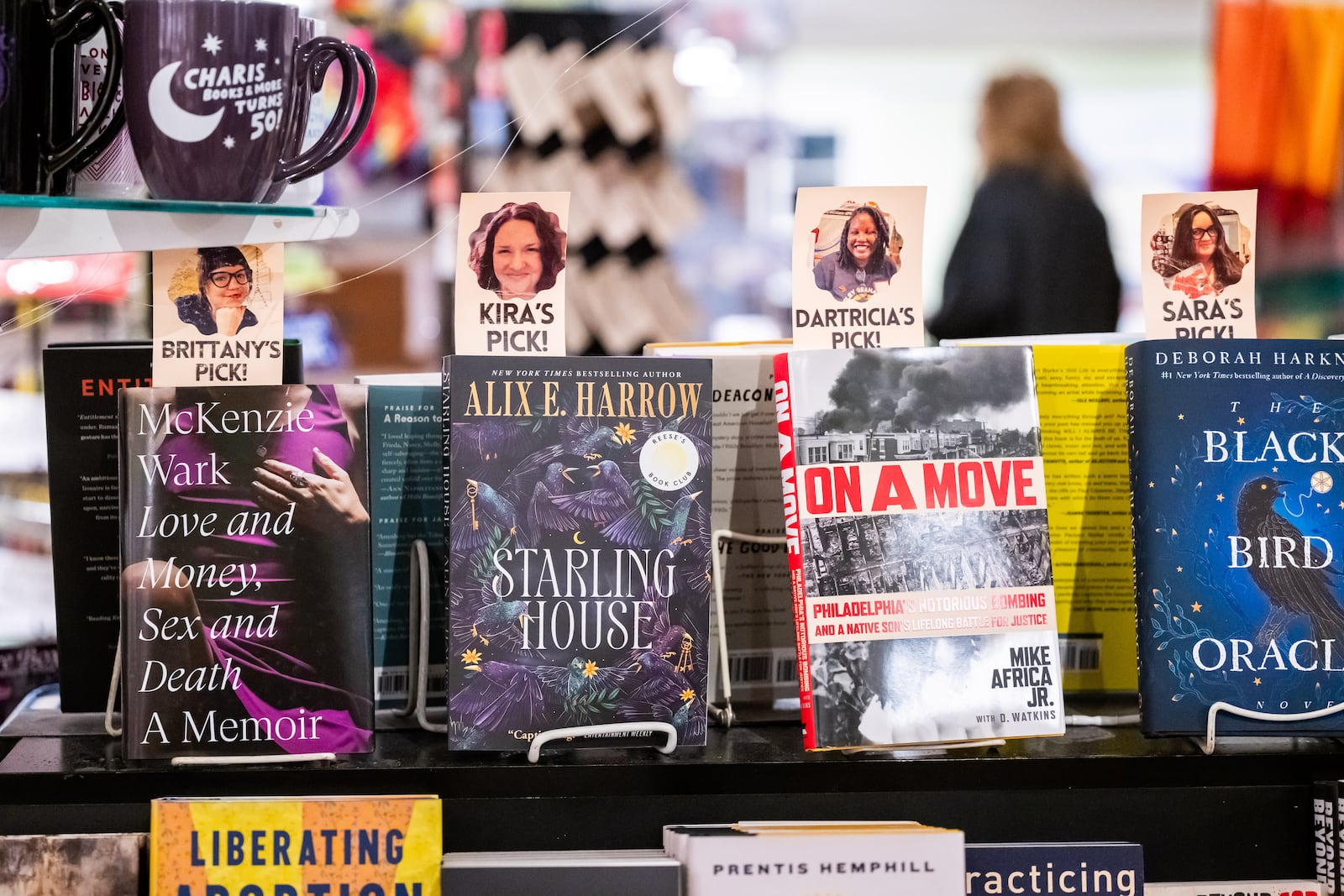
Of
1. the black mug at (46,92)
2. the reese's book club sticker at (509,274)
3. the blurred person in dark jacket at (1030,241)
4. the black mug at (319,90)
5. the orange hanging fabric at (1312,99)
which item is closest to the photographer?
the black mug at (46,92)

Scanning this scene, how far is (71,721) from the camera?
115 cm

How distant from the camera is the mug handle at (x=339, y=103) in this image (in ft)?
3.19

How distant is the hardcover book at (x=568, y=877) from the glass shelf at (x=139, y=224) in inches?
21.2

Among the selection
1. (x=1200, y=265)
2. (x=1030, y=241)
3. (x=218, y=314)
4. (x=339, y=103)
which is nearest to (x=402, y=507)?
(x=218, y=314)

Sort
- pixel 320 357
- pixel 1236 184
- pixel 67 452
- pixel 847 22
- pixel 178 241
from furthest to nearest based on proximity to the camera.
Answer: pixel 847 22, pixel 1236 184, pixel 320 357, pixel 67 452, pixel 178 241

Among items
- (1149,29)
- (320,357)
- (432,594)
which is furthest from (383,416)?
(1149,29)

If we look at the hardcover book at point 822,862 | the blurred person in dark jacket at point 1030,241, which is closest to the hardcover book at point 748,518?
the hardcover book at point 822,862

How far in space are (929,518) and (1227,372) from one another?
30 cm

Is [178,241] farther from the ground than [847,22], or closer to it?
closer to it

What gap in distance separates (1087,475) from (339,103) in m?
0.76

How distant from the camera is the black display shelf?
100 centimetres

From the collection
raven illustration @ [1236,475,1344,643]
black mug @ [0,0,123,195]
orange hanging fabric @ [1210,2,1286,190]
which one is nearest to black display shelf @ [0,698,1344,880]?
raven illustration @ [1236,475,1344,643]

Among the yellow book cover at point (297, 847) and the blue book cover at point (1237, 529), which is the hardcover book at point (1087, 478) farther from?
the yellow book cover at point (297, 847)

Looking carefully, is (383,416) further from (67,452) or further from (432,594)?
(67,452)
